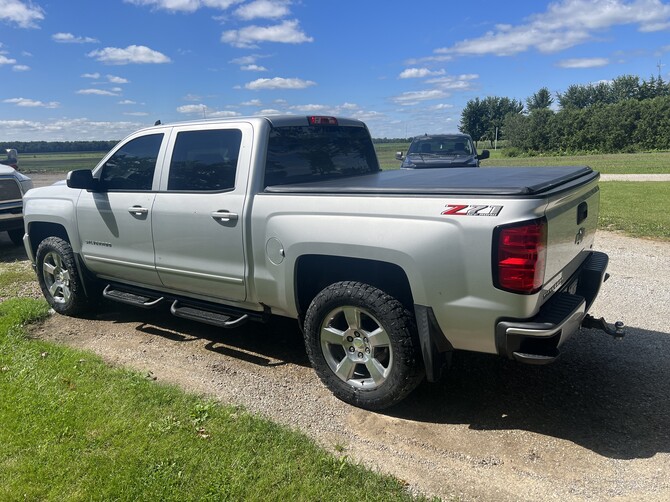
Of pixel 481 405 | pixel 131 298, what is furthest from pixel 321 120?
pixel 481 405

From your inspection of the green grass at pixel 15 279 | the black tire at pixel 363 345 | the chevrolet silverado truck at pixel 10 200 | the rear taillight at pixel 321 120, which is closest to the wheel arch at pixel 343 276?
the black tire at pixel 363 345

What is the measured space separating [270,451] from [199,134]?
266cm

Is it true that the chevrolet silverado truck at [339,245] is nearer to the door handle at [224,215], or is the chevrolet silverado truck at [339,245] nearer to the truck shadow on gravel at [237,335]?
the door handle at [224,215]

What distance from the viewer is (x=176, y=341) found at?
5145 millimetres

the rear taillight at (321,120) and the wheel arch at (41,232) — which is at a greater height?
the rear taillight at (321,120)

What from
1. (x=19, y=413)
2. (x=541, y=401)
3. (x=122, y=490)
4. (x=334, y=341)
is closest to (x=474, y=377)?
(x=541, y=401)

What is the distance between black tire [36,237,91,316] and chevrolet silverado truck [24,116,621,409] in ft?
0.16

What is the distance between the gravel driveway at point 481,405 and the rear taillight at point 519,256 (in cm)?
103

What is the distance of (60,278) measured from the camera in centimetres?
589

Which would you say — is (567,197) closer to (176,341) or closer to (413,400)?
(413,400)

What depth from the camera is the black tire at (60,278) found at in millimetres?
5660

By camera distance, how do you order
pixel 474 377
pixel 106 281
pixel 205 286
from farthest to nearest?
pixel 106 281
pixel 205 286
pixel 474 377

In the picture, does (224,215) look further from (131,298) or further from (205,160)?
(131,298)

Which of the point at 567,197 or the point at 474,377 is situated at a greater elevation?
the point at 567,197
